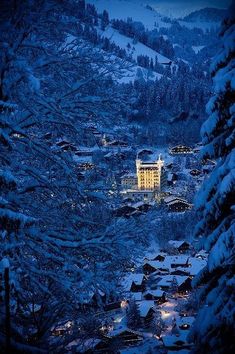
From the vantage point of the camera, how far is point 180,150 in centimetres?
10569

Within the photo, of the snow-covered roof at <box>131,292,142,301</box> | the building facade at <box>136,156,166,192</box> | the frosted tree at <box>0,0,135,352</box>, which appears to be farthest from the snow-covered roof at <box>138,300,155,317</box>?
the building facade at <box>136,156,166,192</box>

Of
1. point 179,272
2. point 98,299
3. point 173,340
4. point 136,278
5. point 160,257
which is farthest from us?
point 160,257

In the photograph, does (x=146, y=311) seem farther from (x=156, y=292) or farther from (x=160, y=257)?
(x=160, y=257)

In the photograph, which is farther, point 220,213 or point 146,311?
point 146,311

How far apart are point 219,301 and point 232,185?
1683 millimetres

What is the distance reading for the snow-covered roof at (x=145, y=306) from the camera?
108ft

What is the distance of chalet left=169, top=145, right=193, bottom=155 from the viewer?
104 meters

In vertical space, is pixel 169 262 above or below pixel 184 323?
above

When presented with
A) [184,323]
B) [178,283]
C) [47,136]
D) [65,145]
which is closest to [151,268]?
[178,283]

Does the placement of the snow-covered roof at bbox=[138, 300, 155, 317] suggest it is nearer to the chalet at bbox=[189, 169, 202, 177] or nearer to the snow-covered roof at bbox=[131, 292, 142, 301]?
the snow-covered roof at bbox=[131, 292, 142, 301]

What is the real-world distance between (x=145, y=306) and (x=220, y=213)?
29.8 meters

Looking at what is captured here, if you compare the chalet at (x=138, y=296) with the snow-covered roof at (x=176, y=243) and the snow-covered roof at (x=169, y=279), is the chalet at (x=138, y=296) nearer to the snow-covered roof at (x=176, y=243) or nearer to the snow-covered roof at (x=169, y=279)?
the snow-covered roof at (x=169, y=279)

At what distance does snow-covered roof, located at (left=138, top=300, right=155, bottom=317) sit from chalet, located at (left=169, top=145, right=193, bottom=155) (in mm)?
71553

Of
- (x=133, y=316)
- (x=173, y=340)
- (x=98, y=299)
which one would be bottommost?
(x=98, y=299)
